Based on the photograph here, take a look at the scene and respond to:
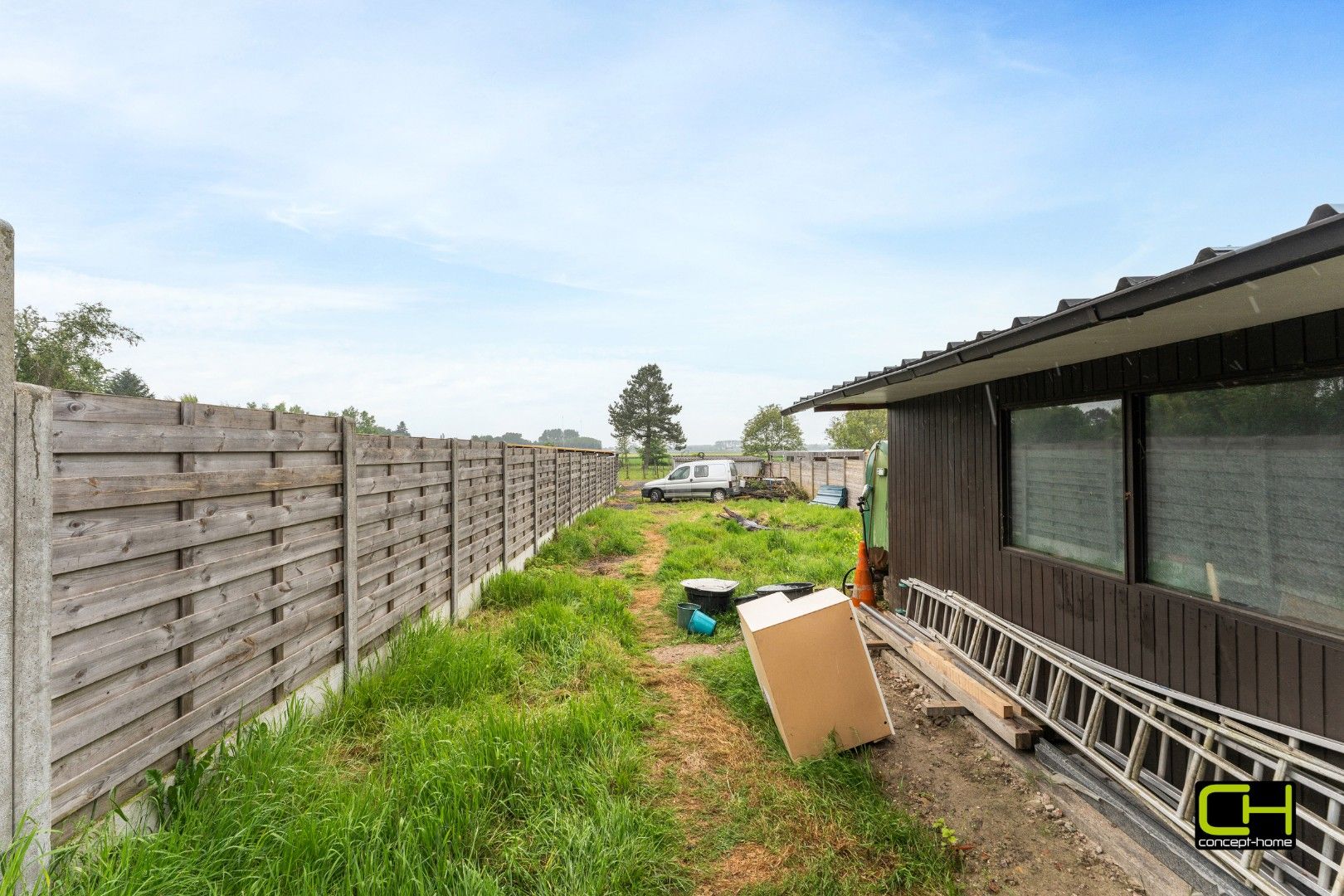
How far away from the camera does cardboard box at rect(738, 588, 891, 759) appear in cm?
345

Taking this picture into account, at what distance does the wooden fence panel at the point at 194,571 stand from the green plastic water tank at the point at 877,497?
18.7ft

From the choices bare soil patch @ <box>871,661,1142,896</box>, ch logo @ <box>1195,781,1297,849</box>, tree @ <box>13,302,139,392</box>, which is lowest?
bare soil patch @ <box>871,661,1142,896</box>

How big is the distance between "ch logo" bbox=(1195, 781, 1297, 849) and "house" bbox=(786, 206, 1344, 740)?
317 millimetres

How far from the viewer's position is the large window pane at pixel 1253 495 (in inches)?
93.4

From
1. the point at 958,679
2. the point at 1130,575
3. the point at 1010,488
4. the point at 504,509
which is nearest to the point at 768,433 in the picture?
the point at 504,509

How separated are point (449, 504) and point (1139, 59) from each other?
10.7m

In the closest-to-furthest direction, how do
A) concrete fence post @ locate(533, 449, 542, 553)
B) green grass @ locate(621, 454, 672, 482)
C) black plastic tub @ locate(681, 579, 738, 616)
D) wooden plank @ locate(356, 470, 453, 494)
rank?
wooden plank @ locate(356, 470, 453, 494)
black plastic tub @ locate(681, 579, 738, 616)
concrete fence post @ locate(533, 449, 542, 553)
green grass @ locate(621, 454, 672, 482)

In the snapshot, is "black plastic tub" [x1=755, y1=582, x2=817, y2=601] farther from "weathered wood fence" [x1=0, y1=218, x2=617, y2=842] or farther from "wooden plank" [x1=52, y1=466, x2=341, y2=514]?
"wooden plank" [x1=52, y1=466, x2=341, y2=514]

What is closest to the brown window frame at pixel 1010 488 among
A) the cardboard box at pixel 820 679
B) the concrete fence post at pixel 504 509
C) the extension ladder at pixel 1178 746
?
the extension ladder at pixel 1178 746

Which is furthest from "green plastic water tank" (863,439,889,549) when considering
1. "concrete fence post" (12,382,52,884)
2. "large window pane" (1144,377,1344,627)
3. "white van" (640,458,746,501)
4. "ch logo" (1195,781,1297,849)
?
"white van" (640,458,746,501)

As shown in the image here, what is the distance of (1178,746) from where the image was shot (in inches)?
115

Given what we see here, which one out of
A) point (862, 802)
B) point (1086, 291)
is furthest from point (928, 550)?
point (1086, 291)

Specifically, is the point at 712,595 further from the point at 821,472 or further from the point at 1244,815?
the point at 821,472

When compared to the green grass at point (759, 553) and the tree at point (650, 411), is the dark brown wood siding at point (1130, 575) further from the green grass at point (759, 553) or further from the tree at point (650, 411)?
the tree at point (650, 411)
